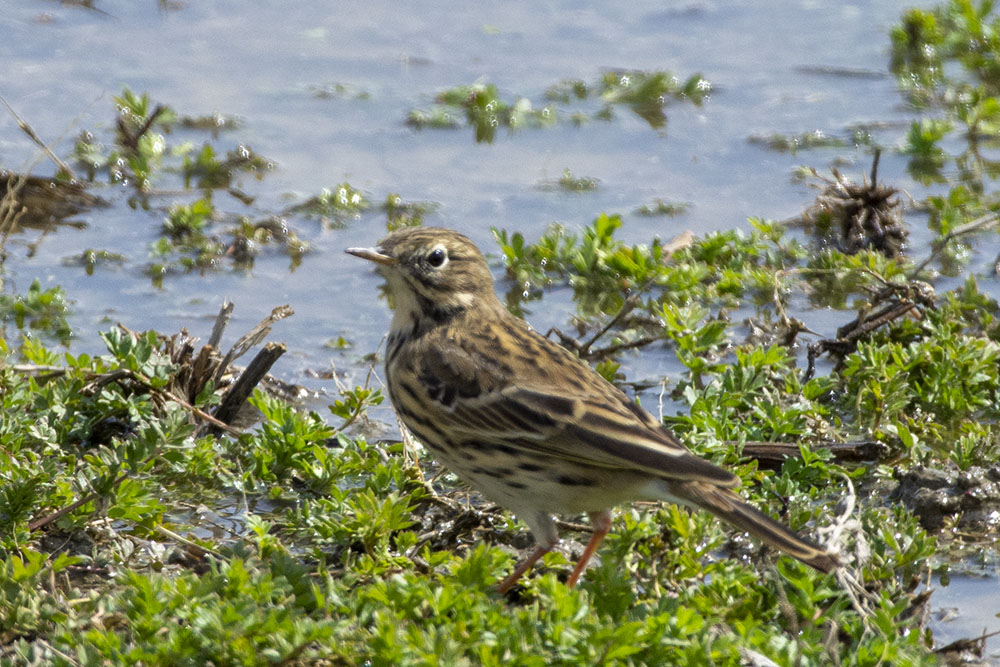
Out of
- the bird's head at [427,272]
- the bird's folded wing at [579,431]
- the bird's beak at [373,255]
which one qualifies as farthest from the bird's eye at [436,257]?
the bird's folded wing at [579,431]

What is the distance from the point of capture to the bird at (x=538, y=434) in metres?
5.34

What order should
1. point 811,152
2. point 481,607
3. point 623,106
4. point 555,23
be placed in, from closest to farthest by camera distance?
point 481,607, point 811,152, point 623,106, point 555,23

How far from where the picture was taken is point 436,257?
21.6 feet

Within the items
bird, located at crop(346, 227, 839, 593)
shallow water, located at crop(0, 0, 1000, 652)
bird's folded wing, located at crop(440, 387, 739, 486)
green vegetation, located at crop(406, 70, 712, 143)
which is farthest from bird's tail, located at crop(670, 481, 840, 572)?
green vegetation, located at crop(406, 70, 712, 143)

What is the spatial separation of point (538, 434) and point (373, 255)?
132cm

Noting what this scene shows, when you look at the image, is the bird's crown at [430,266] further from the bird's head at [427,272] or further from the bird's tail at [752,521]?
the bird's tail at [752,521]

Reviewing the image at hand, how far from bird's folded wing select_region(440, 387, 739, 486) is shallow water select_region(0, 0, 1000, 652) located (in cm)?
176

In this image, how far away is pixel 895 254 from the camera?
8828 mm

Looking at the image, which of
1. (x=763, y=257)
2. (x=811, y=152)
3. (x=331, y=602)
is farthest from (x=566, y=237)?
(x=331, y=602)

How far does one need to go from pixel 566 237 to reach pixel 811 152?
261 cm

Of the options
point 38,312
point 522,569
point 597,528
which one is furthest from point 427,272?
point 38,312

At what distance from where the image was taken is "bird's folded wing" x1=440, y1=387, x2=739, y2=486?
5289mm

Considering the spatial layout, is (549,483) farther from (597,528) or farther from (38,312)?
(38,312)

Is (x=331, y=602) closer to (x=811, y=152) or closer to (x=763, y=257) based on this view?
(x=763, y=257)
